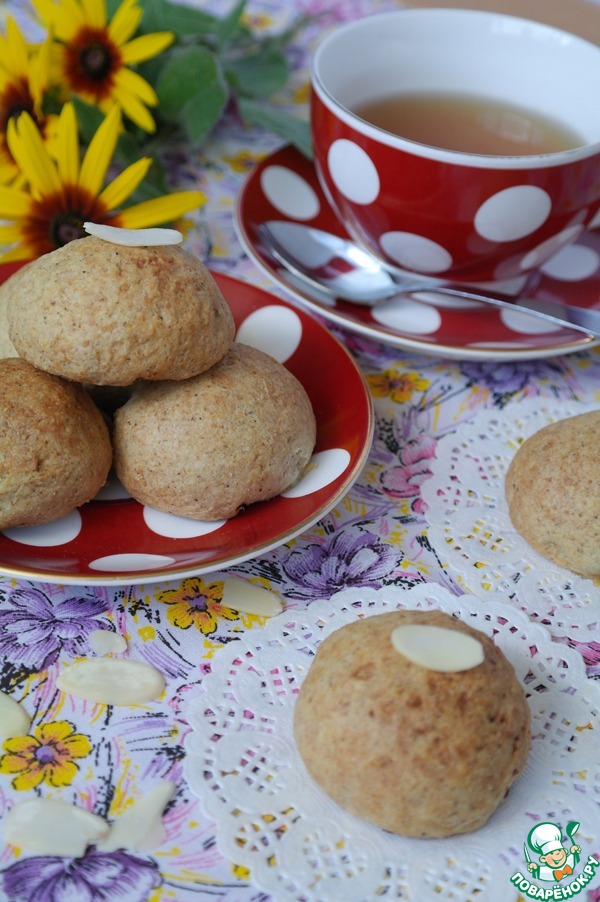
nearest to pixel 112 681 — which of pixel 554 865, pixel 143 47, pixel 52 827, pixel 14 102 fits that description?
pixel 52 827

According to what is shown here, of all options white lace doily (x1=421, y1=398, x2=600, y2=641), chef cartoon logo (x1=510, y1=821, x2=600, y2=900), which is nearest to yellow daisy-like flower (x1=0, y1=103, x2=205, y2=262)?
white lace doily (x1=421, y1=398, x2=600, y2=641)

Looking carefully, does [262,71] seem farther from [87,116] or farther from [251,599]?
[251,599]

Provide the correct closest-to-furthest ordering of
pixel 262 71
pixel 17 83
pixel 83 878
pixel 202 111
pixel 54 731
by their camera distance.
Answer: pixel 83 878 → pixel 54 731 → pixel 17 83 → pixel 202 111 → pixel 262 71

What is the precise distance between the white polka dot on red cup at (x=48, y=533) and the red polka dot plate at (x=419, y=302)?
0.46m

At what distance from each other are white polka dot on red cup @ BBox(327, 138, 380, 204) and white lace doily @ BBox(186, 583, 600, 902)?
60cm

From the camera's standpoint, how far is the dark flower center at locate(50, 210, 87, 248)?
3.95 feet

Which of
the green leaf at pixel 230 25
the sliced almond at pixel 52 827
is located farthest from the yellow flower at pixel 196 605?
the green leaf at pixel 230 25

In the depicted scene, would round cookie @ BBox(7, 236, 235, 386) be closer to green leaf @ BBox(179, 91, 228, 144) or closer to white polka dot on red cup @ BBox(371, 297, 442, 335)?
white polka dot on red cup @ BBox(371, 297, 442, 335)

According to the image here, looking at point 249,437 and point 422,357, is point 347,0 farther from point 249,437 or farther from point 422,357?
point 249,437

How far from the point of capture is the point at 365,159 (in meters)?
1.19

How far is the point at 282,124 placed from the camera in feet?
4.96

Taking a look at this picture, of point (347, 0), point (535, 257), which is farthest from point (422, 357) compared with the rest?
point (347, 0)

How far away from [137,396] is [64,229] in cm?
36

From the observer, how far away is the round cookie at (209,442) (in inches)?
36.4
